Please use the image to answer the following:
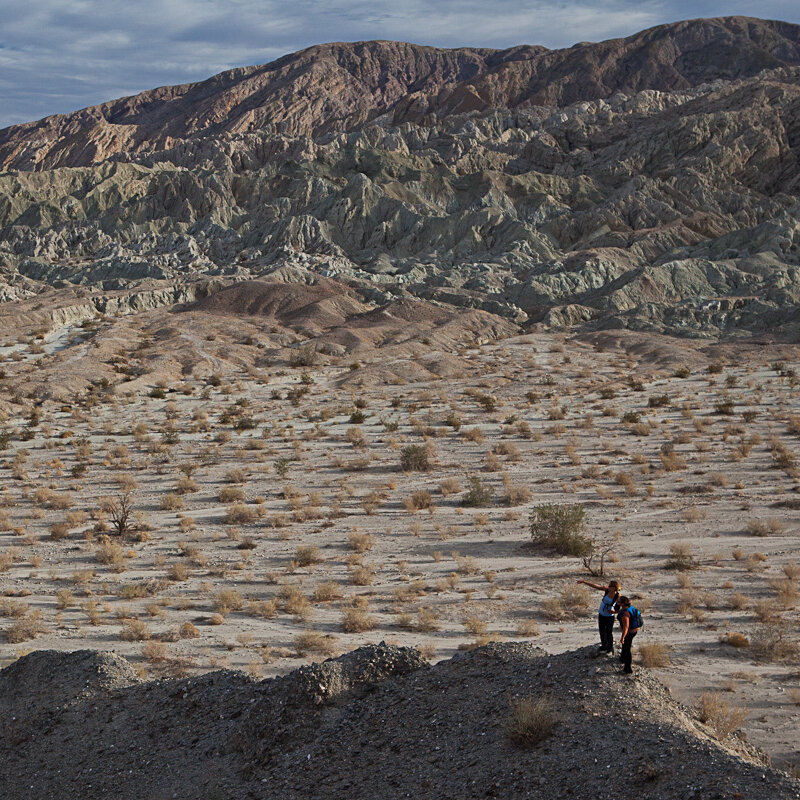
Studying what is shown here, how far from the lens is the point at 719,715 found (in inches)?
345

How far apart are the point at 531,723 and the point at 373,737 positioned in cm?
173

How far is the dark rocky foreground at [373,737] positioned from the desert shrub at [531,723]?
8 cm

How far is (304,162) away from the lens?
108938 millimetres

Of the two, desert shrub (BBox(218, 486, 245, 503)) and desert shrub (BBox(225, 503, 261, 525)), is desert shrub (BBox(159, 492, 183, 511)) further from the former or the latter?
desert shrub (BBox(225, 503, 261, 525))

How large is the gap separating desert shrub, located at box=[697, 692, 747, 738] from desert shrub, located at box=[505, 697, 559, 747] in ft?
6.09

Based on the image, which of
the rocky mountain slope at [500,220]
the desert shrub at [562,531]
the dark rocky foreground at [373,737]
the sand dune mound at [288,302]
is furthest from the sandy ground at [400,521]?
the rocky mountain slope at [500,220]

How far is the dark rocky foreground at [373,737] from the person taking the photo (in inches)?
269

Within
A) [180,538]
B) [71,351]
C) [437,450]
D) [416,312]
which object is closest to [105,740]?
[180,538]

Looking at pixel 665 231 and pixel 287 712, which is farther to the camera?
pixel 665 231

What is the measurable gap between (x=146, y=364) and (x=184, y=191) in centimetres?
6592

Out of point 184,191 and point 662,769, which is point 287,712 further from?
point 184,191

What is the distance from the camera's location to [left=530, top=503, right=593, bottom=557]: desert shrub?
16797 millimetres

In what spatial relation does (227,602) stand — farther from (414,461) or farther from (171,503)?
(414,461)

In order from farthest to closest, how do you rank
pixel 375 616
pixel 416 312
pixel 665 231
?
pixel 665 231 < pixel 416 312 < pixel 375 616
